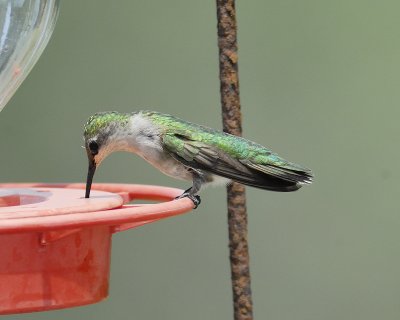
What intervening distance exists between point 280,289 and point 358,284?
0.29 meters

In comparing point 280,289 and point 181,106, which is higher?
point 181,106

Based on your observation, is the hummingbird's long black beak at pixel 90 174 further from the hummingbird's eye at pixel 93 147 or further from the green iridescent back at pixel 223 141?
the green iridescent back at pixel 223 141

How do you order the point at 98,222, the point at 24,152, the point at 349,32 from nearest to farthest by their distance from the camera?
the point at 98,222 → the point at 349,32 → the point at 24,152

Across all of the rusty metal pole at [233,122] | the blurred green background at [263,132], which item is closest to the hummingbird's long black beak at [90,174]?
the rusty metal pole at [233,122]

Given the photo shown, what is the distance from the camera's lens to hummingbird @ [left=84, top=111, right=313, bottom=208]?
209cm

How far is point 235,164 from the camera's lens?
2.13 m

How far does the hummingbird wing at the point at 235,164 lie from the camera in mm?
2025

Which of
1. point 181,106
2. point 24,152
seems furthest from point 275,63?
point 24,152

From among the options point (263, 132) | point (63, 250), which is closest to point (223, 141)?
point (63, 250)

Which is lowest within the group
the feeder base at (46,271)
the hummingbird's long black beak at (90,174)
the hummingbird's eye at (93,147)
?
the feeder base at (46,271)

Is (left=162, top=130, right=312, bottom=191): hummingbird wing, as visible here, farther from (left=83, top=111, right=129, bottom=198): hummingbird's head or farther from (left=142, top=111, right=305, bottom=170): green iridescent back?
(left=83, top=111, right=129, bottom=198): hummingbird's head

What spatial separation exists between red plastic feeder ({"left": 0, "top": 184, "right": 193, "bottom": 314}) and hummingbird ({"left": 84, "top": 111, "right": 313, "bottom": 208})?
371mm

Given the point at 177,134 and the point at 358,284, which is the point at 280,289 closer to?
the point at 358,284

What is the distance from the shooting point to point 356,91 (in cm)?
346
